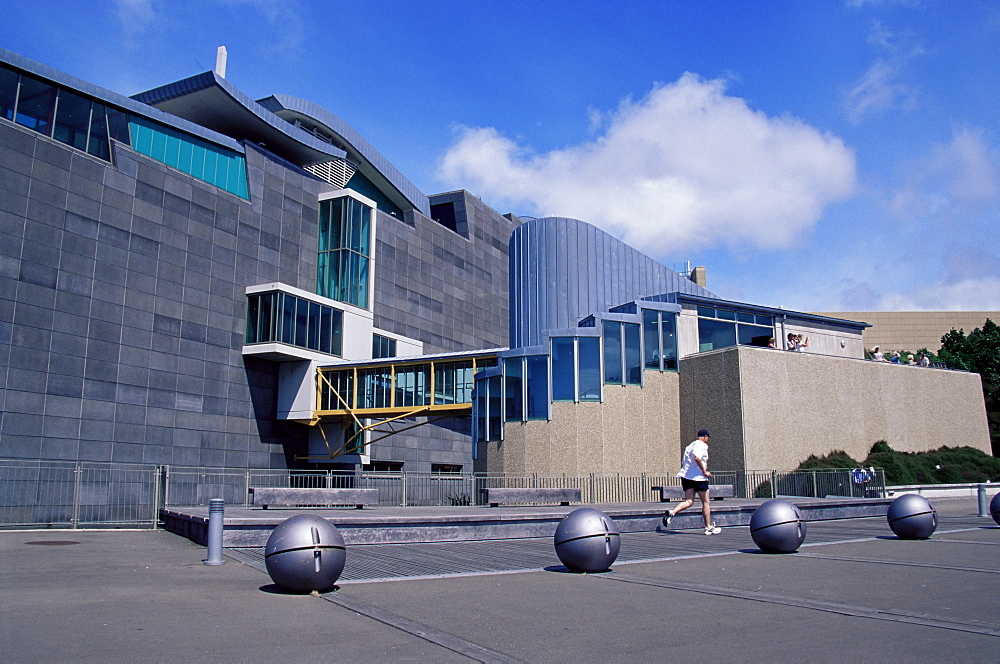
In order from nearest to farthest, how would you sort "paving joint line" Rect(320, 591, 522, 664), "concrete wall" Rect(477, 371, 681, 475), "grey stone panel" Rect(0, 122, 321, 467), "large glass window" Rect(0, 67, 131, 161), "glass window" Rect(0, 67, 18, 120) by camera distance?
1. "paving joint line" Rect(320, 591, 522, 664)
2. "concrete wall" Rect(477, 371, 681, 475)
3. "grey stone panel" Rect(0, 122, 321, 467)
4. "glass window" Rect(0, 67, 18, 120)
5. "large glass window" Rect(0, 67, 131, 161)

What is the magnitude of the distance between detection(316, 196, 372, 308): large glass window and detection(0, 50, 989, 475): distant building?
0.45ft

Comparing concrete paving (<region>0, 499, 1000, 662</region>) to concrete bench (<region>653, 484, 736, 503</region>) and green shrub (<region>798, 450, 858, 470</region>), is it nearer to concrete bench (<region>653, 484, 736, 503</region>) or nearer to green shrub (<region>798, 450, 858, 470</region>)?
concrete bench (<region>653, 484, 736, 503</region>)

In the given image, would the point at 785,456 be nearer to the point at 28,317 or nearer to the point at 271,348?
the point at 271,348

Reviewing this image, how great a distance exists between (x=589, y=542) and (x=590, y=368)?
18338 millimetres

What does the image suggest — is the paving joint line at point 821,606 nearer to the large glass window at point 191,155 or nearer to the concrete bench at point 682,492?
the concrete bench at point 682,492

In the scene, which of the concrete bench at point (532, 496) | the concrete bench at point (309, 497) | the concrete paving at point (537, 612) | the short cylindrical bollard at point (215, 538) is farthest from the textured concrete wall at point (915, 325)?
the short cylindrical bollard at point (215, 538)

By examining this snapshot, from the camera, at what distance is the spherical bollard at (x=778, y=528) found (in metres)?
11.4

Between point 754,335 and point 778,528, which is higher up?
point 754,335

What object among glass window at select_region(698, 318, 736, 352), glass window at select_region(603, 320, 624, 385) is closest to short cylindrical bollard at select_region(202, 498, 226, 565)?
glass window at select_region(603, 320, 624, 385)

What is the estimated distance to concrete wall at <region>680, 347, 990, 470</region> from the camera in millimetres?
→ 28750

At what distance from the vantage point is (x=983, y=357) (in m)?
57.4

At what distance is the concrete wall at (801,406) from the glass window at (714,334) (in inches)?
101

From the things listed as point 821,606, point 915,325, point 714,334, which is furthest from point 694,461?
point 915,325

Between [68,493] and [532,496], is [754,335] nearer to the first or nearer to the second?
[532,496]
